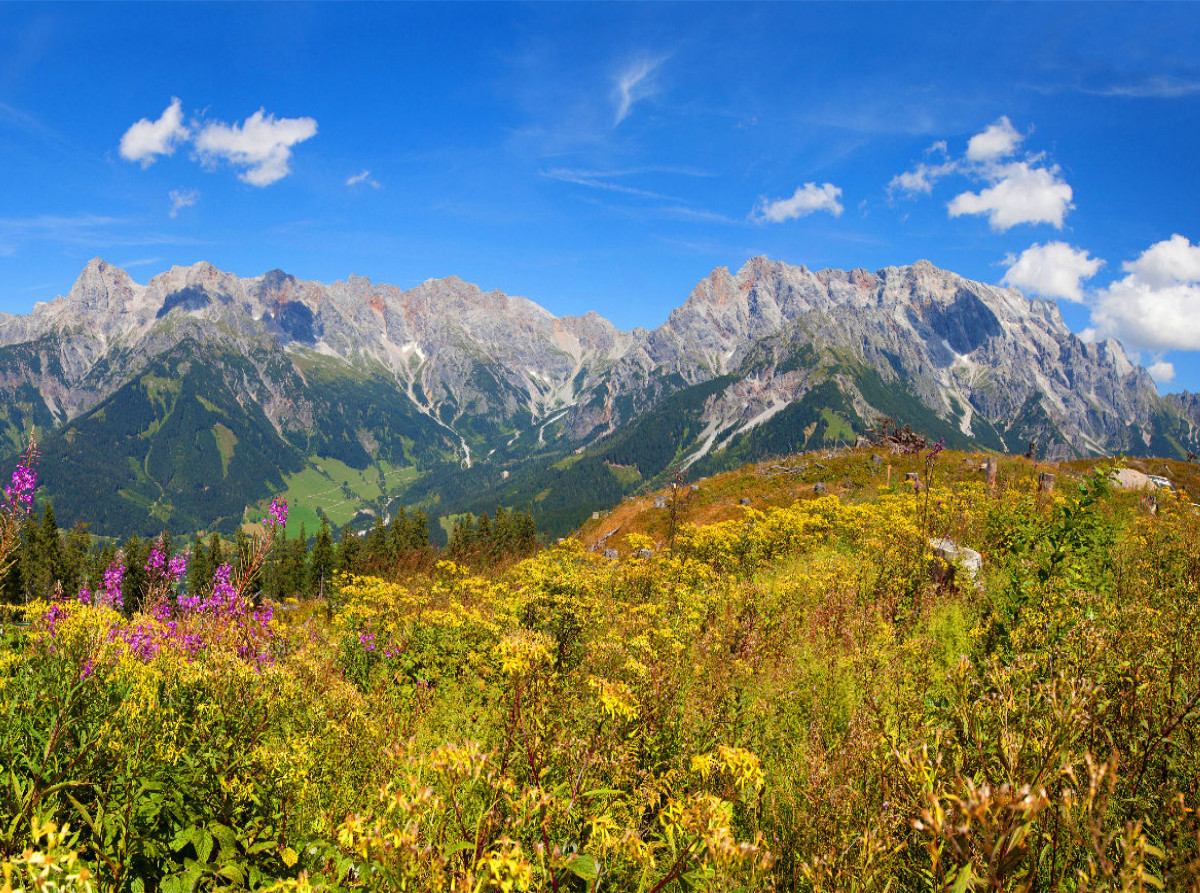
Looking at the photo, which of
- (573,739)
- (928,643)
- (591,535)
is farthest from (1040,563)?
(591,535)

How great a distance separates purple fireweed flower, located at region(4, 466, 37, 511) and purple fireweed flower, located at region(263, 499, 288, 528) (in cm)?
260

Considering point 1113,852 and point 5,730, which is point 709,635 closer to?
point 1113,852

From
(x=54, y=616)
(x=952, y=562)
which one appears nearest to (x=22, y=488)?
(x=54, y=616)

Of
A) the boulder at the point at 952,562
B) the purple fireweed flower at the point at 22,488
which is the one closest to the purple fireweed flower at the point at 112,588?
the purple fireweed flower at the point at 22,488

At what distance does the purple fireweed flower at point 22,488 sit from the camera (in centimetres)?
638

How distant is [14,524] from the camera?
576cm

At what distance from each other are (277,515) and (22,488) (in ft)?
10.1

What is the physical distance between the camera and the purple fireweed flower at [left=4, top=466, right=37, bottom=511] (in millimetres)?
6383

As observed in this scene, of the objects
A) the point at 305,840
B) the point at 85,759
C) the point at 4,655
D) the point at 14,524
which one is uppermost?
the point at 14,524

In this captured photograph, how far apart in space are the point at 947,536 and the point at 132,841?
18958 mm

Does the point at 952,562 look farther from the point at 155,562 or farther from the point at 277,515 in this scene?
the point at 155,562

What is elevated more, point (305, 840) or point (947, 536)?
point (947, 536)

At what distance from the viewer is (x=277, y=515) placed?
373 inches

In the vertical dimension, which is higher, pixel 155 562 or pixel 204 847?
pixel 155 562
